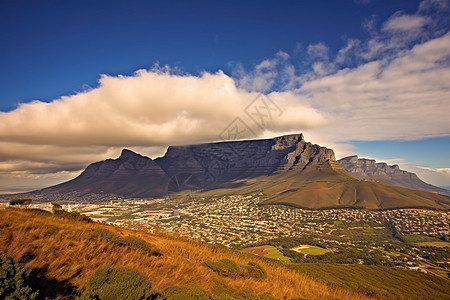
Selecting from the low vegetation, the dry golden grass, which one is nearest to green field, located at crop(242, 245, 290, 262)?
the low vegetation

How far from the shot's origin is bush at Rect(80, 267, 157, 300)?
5023mm

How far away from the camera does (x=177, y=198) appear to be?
472 feet

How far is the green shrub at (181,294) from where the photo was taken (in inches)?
216

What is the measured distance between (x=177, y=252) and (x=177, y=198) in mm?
139079

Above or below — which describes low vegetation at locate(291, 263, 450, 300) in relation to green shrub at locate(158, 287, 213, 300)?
below

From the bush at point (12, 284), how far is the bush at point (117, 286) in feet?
3.65

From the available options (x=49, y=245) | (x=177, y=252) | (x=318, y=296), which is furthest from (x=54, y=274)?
(x=318, y=296)

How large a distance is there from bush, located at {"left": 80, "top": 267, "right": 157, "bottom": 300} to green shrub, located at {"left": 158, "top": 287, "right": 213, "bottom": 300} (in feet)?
1.14

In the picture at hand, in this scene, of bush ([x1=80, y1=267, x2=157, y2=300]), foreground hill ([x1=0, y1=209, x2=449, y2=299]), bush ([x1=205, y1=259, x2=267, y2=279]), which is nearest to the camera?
bush ([x1=80, y1=267, x2=157, y2=300])

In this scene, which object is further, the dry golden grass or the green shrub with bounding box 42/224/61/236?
the green shrub with bounding box 42/224/61/236

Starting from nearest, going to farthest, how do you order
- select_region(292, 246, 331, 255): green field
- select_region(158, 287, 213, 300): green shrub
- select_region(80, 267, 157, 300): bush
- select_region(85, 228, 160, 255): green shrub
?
select_region(80, 267, 157, 300): bush, select_region(158, 287, 213, 300): green shrub, select_region(85, 228, 160, 255): green shrub, select_region(292, 246, 331, 255): green field

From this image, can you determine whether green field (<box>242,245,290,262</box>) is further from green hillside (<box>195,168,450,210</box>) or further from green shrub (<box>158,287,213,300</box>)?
green hillside (<box>195,168,450,210</box>)

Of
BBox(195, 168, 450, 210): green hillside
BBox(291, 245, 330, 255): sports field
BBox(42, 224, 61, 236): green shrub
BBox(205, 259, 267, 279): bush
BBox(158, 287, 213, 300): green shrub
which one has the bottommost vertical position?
BBox(291, 245, 330, 255): sports field

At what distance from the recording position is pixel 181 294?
5.67 metres
